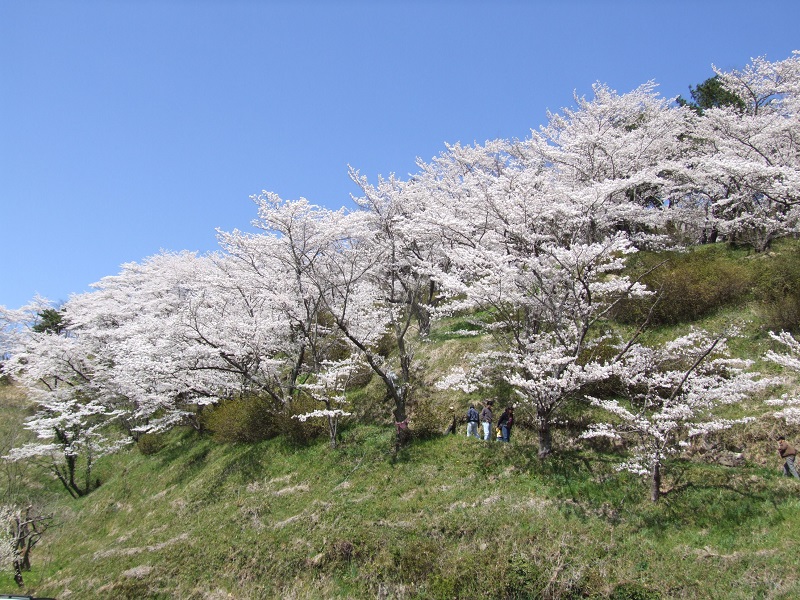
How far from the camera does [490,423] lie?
14.8 m

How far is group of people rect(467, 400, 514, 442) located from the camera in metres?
14.6

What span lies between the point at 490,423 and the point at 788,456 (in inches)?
291

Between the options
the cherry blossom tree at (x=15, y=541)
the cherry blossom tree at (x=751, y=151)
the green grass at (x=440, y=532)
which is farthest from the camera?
the cherry blossom tree at (x=751, y=151)

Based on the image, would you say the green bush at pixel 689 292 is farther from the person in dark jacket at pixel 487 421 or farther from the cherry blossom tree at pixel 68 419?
the cherry blossom tree at pixel 68 419

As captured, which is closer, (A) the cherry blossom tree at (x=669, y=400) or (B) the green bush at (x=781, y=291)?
(A) the cherry blossom tree at (x=669, y=400)

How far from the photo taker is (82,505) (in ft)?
75.8

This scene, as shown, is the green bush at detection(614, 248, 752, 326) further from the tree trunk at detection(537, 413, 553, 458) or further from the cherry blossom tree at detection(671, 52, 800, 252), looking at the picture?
the tree trunk at detection(537, 413, 553, 458)

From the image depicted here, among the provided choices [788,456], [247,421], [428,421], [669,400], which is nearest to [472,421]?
[428,421]

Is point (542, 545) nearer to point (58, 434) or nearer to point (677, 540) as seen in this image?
point (677, 540)

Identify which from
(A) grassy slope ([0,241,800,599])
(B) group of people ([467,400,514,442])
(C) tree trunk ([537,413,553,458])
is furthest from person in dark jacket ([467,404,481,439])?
(C) tree trunk ([537,413,553,458])

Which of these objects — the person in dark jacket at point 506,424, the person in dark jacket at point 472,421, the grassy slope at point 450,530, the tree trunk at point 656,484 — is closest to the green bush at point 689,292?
the grassy slope at point 450,530

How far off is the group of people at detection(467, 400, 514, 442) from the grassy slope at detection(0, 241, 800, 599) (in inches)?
19.8

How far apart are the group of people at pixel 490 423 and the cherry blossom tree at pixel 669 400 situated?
284cm

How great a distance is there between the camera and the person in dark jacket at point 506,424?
14.6m
